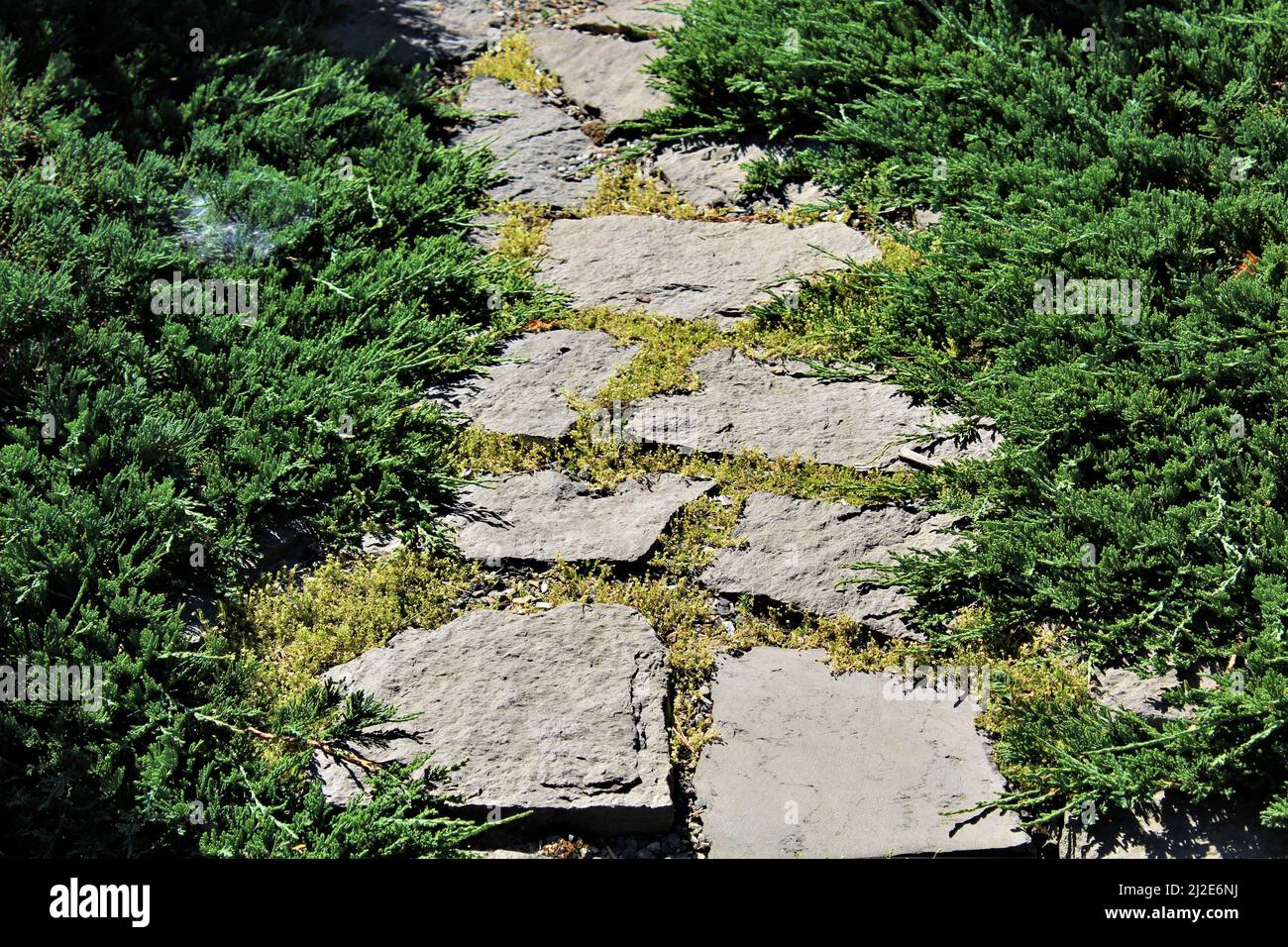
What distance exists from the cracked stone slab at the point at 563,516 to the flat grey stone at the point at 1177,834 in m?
1.81

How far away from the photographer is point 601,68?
25.9ft

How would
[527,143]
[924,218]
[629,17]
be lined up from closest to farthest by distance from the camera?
[924,218] < [527,143] < [629,17]

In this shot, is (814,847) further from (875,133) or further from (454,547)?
(875,133)

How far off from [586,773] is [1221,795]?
1.88 metres

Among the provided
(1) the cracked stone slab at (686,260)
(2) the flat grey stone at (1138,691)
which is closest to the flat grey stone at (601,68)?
(1) the cracked stone slab at (686,260)

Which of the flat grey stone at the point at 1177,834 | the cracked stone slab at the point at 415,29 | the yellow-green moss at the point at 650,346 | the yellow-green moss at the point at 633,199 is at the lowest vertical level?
the flat grey stone at the point at 1177,834

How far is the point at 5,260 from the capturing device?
5.43 metres

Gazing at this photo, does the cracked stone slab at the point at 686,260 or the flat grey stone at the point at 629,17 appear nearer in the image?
the cracked stone slab at the point at 686,260

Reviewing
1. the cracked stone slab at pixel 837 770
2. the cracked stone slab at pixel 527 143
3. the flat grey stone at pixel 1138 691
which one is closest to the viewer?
the cracked stone slab at pixel 837 770

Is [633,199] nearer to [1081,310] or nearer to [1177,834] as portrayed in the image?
[1081,310]

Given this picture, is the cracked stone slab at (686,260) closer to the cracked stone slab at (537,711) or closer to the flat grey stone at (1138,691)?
the cracked stone slab at (537,711)

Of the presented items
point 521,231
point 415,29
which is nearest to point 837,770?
point 521,231

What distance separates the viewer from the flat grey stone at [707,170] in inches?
268

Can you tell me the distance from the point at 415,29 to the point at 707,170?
247 centimetres
